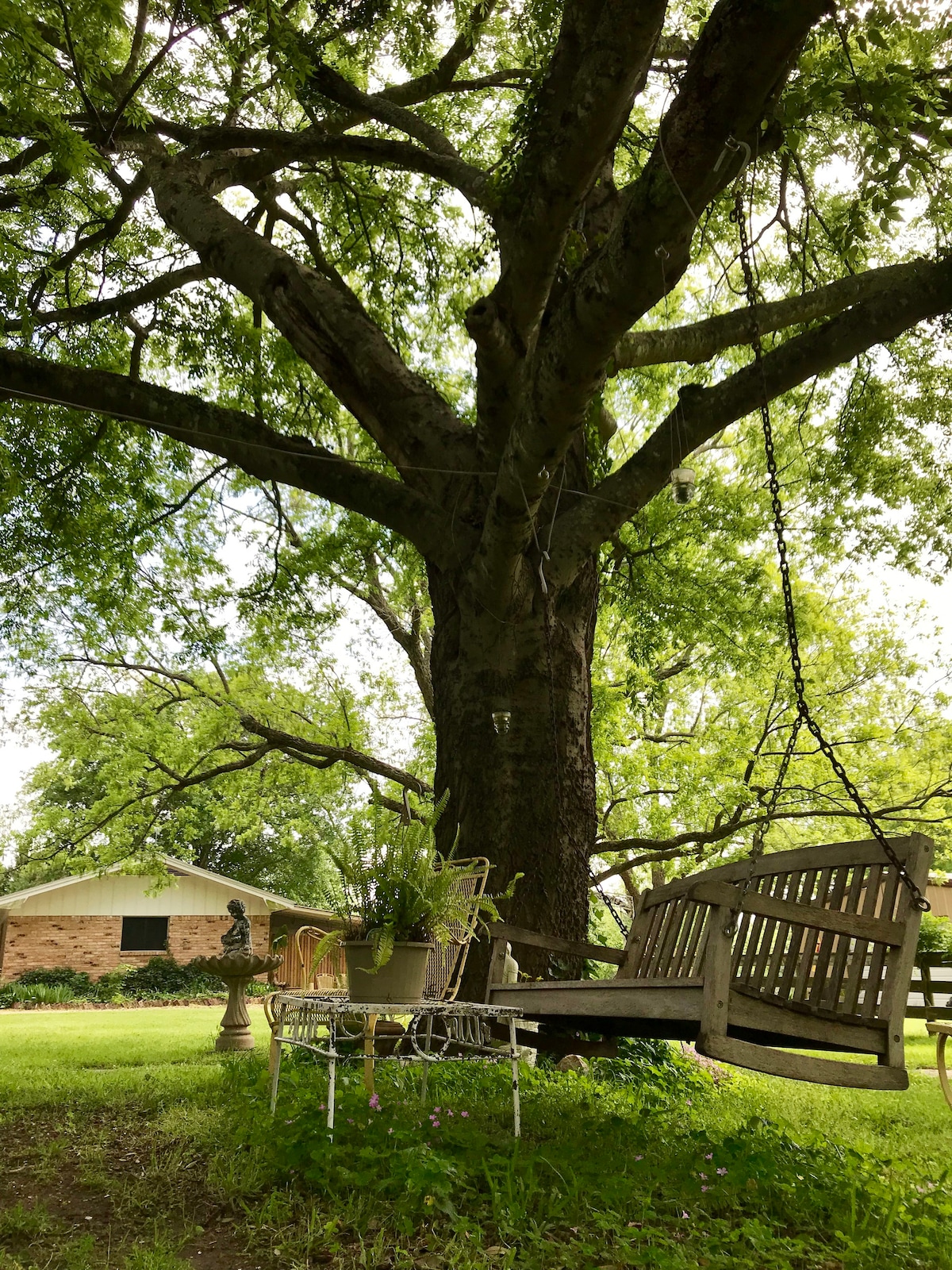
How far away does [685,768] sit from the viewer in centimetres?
1469

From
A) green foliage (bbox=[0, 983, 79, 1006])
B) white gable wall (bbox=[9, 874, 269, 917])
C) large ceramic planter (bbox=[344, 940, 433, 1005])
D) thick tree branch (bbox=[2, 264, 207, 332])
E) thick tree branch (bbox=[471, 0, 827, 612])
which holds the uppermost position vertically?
thick tree branch (bbox=[2, 264, 207, 332])

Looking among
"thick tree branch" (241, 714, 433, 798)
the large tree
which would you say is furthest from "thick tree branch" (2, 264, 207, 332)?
"thick tree branch" (241, 714, 433, 798)

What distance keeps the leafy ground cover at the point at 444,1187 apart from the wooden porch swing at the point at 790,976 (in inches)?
17.3

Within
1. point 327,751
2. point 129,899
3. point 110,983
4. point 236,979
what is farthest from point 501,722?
point 129,899

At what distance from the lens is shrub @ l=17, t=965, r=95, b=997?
2419 centimetres

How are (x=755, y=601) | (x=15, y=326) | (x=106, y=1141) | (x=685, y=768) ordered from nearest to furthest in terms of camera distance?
(x=106, y=1141) < (x=15, y=326) < (x=755, y=601) < (x=685, y=768)

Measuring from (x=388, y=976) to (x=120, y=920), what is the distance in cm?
2543

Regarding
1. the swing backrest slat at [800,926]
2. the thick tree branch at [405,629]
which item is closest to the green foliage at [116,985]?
the thick tree branch at [405,629]

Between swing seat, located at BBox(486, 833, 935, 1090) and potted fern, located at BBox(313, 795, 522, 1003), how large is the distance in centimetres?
61

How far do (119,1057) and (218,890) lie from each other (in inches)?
756

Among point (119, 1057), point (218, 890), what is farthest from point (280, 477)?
point (218, 890)

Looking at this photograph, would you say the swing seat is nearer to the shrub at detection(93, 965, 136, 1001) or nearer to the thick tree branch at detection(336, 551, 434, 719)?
the thick tree branch at detection(336, 551, 434, 719)

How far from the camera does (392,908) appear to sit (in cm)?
375

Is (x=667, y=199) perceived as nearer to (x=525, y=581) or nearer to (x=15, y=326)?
(x=525, y=581)
